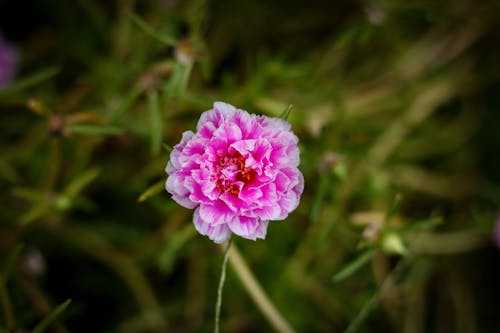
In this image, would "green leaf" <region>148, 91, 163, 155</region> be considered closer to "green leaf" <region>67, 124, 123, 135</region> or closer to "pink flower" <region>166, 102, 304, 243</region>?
"green leaf" <region>67, 124, 123, 135</region>

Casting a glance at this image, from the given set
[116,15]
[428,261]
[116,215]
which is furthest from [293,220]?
[116,15]

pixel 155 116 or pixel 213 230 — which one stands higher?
pixel 155 116

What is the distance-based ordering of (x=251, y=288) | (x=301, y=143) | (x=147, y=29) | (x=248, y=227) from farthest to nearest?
(x=301, y=143)
(x=251, y=288)
(x=147, y=29)
(x=248, y=227)

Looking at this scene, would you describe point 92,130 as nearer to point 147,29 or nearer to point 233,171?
point 147,29

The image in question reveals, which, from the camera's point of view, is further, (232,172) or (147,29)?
(147,29)

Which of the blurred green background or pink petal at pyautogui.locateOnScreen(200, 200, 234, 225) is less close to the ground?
the blurred green background

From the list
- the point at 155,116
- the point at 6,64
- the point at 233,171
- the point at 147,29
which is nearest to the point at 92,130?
the point at 155,116

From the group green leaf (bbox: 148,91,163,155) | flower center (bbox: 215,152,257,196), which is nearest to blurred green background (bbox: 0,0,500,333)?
green leaf (bbox: 148,91,163,155)
